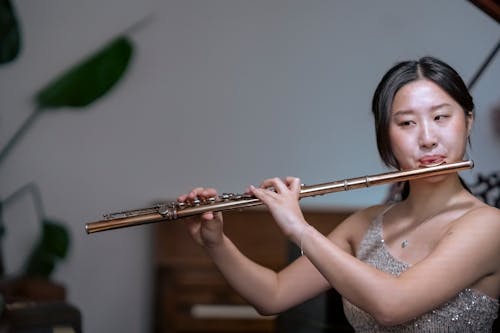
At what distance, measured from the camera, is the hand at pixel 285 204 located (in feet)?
5.51

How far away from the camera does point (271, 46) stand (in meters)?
4.18

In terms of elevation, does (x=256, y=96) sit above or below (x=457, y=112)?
above

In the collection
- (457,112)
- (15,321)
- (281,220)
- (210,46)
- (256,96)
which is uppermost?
(210,46)

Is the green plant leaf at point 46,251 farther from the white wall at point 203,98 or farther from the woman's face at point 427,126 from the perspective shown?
the woman's face at point 427,126

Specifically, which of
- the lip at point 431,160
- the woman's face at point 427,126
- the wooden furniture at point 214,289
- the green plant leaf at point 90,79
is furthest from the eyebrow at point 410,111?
the green plant leaf at point 90,79

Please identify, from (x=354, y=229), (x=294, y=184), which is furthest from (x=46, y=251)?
(x=294, y=184)

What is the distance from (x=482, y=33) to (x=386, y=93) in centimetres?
251

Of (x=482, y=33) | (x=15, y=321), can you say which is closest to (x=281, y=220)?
(x=15, y=321)

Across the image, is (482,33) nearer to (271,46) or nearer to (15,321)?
(271,46)

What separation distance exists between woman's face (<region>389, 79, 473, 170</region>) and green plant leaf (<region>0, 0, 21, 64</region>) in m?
2.81

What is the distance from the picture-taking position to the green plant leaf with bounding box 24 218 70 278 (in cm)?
415

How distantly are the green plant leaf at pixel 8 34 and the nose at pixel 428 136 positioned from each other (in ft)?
9.45

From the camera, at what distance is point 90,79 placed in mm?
4121

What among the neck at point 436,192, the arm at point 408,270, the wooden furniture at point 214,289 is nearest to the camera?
the arm at point 408,270
